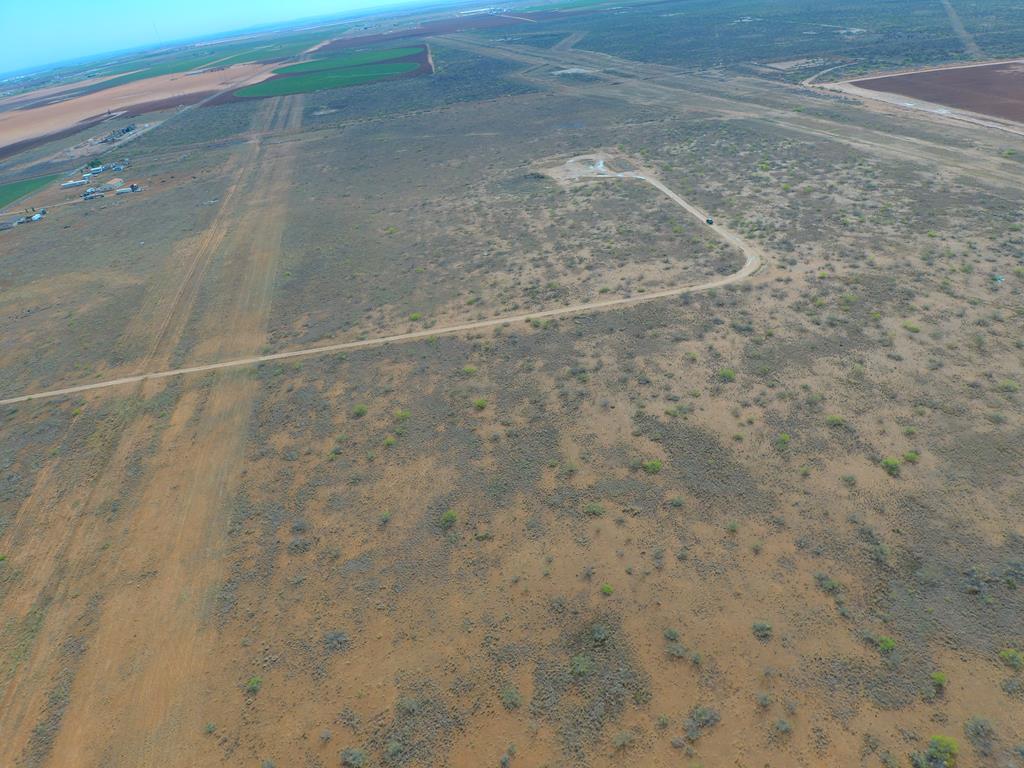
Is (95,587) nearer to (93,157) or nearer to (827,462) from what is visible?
(827,462)

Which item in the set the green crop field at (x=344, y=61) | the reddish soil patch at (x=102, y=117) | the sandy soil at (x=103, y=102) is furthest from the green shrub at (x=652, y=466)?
the green crop field at (x=344, y=61)

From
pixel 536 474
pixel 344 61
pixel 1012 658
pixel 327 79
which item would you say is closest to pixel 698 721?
pixel 1012 658

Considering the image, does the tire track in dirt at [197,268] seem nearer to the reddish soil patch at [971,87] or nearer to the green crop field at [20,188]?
the green crop field at [20,188]

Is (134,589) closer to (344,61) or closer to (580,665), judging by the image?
(580,665)

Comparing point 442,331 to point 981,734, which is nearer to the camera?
point 981,734

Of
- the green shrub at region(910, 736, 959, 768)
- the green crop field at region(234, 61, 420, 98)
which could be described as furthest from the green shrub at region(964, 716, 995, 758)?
the green crop field at region(234, 61, 420, 98)

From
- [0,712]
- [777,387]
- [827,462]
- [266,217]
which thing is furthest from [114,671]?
[266,217]
